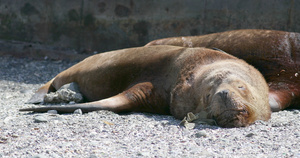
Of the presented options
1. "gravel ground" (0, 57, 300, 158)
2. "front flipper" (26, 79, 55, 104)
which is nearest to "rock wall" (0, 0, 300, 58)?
"front flipper" (26, 79, 55, 104)

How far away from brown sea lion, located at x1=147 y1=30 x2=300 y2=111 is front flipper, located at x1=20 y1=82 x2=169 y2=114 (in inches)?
51.1

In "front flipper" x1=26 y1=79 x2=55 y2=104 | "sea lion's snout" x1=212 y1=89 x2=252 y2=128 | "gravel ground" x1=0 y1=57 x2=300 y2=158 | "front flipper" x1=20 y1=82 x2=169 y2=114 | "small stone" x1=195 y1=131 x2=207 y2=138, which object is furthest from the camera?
"front flipper" x1=26 y1=79 x2=55 y2=104

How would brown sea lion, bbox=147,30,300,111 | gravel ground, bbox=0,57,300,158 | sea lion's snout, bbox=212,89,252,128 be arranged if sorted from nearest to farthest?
1. gravel ground, bbox=0,57,300,158
2. sea lion's snout, bbox=212,89,252,128
3. brown sea lion, bbox=147,30,300,111

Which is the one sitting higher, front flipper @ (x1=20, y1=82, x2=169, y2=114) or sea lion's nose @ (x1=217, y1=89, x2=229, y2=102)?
sea lion's nose @ (x1=217, y1=89, x2=229, y2=102)

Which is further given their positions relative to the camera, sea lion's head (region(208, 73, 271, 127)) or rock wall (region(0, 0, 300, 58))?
rock wall (region(0, 0, 300, 58))

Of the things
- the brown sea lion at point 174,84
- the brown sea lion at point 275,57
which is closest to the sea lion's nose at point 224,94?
the brown sea lion at point 174,84

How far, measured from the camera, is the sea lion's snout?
3.70 metres

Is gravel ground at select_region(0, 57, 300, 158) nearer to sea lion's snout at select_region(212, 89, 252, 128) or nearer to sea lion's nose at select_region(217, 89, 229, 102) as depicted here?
sea lion's snout at select_region(212, 89, 252, 128)

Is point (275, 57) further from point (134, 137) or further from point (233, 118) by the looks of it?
point (134, 137)

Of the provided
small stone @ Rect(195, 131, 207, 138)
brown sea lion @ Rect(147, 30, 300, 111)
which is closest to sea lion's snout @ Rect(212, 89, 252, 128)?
small stone @ Rect(195, 131, 207, 138)

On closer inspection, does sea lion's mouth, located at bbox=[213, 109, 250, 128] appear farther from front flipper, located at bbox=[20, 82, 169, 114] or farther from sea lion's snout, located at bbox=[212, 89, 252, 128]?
front flipper, located at bbox=[20, 82, 169, 114]

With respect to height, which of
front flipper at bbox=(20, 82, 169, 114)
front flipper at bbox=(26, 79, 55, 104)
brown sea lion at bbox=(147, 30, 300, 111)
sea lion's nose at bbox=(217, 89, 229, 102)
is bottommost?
front flipper at bbox=(26, 79, 55, 104)

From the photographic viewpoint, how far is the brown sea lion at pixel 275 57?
5.39 m

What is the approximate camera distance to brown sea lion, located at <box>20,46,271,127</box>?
3846 mm
